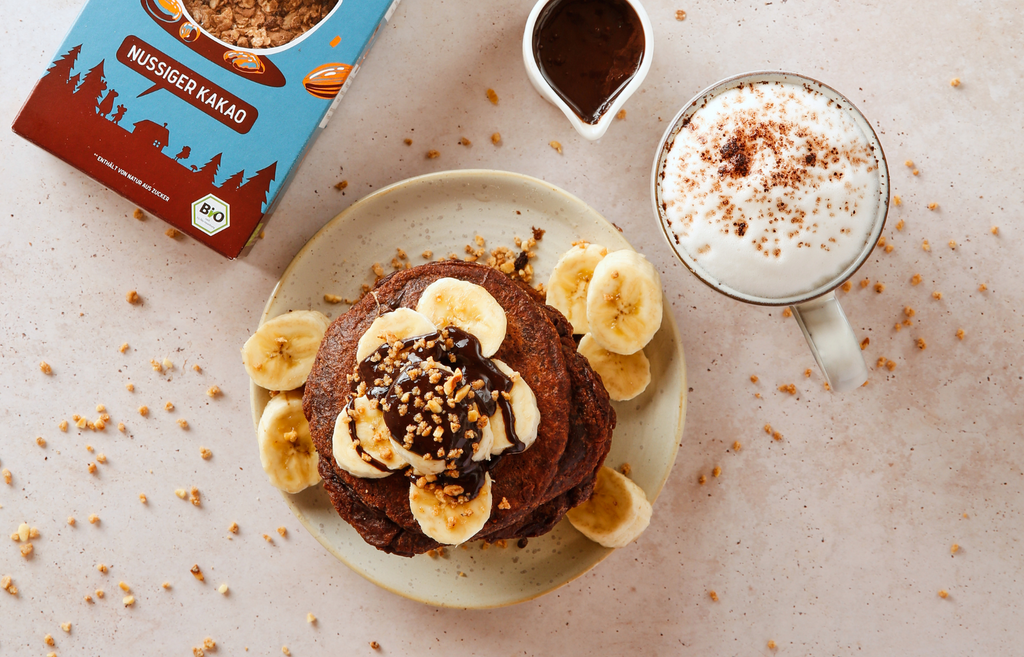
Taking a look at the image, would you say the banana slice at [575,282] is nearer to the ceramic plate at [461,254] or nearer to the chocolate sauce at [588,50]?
the ceramic plate at [461,254]

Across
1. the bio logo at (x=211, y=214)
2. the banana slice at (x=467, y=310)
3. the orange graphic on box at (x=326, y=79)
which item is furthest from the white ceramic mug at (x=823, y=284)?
the bio logo at (x=211, y=214)

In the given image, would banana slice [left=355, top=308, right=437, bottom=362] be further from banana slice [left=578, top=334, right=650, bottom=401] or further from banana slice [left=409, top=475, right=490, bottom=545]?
banana slice [left=578, top=334, right=650, bottom=401]

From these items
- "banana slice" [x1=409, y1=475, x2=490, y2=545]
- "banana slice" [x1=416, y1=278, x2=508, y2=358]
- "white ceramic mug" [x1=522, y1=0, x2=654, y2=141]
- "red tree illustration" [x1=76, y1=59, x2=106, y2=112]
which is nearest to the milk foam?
"white ceramic mug" [x1=522, y1=0, x2=654, y2=141]

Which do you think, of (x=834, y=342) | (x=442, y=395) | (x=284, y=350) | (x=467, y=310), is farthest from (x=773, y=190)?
(x=284, y=350)

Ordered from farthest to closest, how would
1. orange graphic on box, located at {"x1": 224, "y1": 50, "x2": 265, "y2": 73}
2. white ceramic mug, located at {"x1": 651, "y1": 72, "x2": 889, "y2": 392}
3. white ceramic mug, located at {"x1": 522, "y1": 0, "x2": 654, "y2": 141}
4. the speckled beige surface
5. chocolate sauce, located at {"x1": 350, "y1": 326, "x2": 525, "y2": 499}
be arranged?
the speckled beige surface < white ceramic mug, located at {"x1": 522, "y1": 0, "x2": 654, "y2": 141} < orange graphic on box, located at {"x1": 224, "y1": 50, "x2": 265, "y2": 73} < white ceramic mug, located at {"x1": 651, "y1": 72, "x2": 889, "y2": 392} < chocolate sauce, located at {"x1": 350, "y1": 326, "x2": 525, "y2": 499}

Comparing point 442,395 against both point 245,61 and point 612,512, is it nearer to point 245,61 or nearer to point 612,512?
point 612,512

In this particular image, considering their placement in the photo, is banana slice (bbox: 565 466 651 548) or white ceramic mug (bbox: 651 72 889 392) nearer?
white ceramic mug (bbox: 651 72 889 392)
